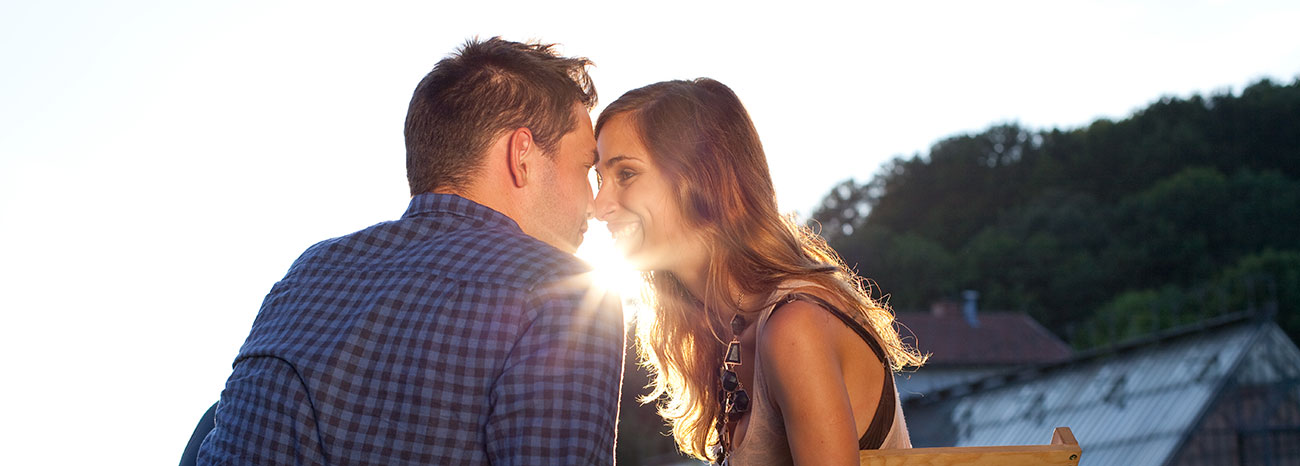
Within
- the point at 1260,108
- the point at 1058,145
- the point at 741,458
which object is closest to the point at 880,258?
the point at 1058,145

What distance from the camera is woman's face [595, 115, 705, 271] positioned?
9.93ft

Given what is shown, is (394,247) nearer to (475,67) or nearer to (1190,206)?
(475,67)

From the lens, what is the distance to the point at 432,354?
1.96 m

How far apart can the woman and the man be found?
0.71m

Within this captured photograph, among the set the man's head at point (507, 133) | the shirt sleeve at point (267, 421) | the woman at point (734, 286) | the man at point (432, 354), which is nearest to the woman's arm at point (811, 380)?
the woman at point (734, 286)

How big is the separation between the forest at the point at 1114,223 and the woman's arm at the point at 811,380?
62.6 metres

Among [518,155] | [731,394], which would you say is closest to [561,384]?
[518,155]

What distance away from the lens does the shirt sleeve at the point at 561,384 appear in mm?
1835

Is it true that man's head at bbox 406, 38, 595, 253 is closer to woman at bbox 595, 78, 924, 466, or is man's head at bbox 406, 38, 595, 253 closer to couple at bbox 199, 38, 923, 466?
couple at bbox 199, 38, 923, 466

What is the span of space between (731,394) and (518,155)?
0.88 metres

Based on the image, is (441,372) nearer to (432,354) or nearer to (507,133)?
(432,354)

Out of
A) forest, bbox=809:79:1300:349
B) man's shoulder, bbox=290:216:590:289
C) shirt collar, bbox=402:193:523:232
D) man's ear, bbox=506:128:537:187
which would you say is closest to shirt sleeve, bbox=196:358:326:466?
man's shoulder, bbox=290:216:590:289

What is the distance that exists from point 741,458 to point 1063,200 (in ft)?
258

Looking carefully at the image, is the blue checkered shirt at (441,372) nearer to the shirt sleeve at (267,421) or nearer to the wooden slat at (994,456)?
the shirt sleeve at (267,421)
